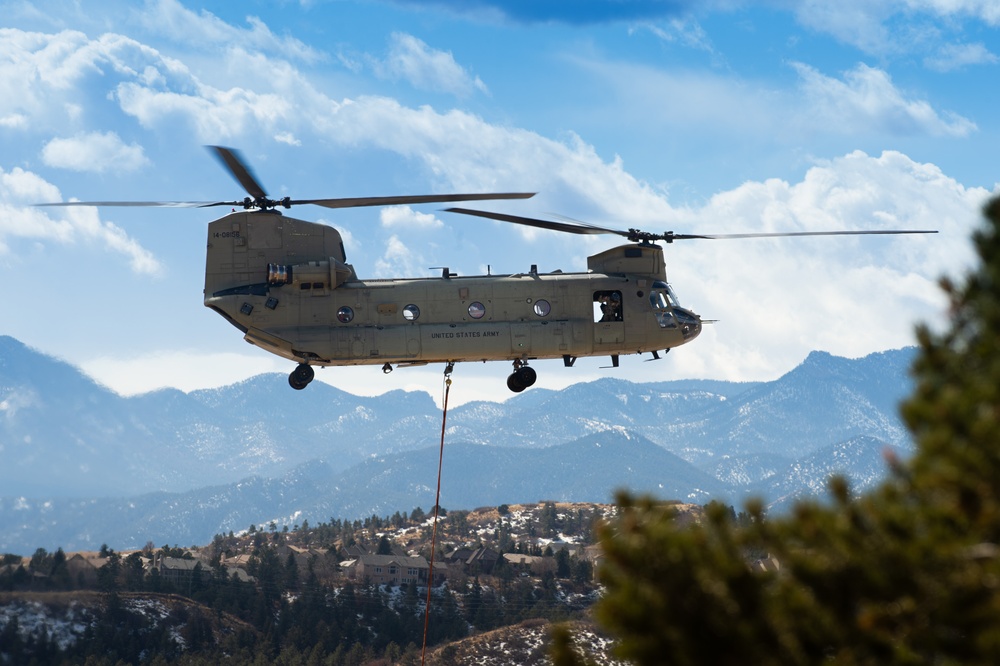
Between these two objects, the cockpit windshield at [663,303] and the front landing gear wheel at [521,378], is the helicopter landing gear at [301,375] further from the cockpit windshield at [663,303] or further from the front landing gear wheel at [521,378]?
the cockpit windshield at [663,303]

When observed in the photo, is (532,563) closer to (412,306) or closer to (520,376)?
(520,376)

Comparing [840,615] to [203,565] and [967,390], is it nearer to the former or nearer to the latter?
[967,390]

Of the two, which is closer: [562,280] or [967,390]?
[967,390]

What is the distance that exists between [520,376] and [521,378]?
114 mm

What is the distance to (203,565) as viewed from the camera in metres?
137

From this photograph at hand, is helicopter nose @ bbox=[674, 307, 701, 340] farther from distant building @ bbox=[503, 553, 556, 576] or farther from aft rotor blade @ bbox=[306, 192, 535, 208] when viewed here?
distant building @ bbox=[503, 553, 556, 576]

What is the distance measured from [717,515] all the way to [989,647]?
2966mm

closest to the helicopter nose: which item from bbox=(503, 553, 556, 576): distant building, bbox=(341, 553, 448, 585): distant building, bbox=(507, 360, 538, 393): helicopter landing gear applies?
bbox=(507, 360, 538, 393): helicopter landing gear

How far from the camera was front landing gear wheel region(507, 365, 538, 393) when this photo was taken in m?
40.0

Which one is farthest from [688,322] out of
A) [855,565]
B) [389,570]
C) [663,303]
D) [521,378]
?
[389,570]

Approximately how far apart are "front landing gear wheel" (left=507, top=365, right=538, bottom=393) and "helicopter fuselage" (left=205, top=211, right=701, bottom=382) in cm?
71

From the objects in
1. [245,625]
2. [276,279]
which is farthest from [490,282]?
[245,625]

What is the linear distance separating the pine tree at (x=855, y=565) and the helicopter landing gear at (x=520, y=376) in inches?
1049

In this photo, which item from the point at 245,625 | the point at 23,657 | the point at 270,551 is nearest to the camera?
the point at 23,657
